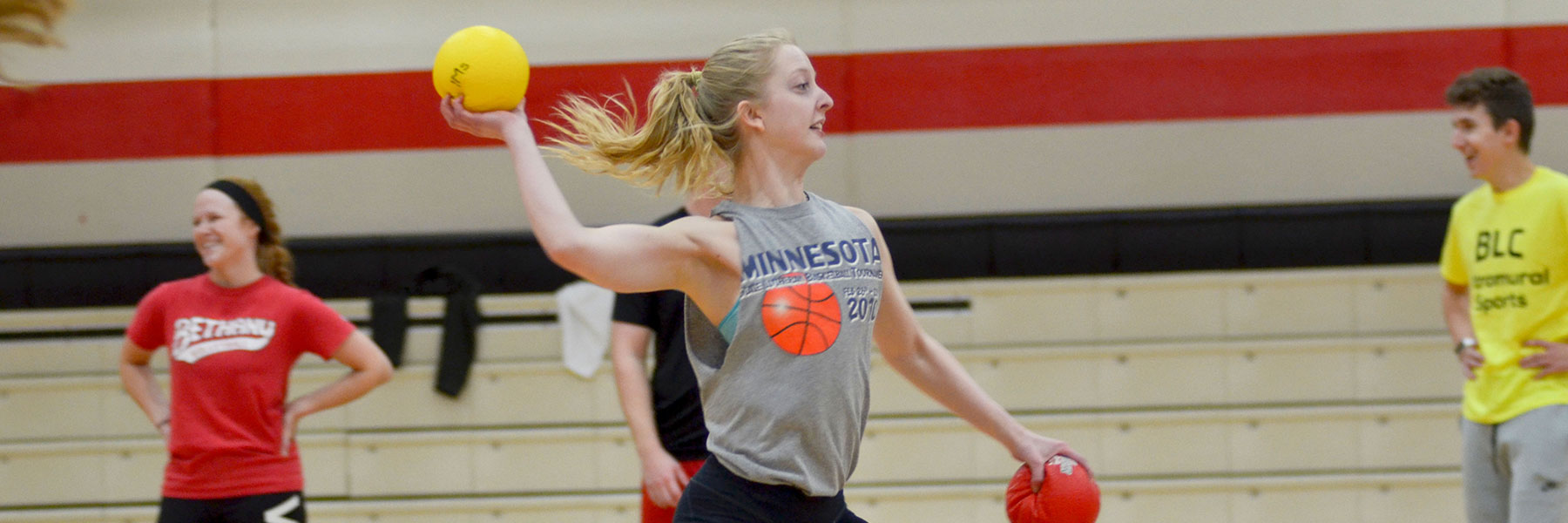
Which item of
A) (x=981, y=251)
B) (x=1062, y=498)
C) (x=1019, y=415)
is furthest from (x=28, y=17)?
(x=1019, y=415)

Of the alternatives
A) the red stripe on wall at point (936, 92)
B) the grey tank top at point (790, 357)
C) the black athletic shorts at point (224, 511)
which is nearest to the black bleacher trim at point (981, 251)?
the red stripe on wall at point (936, 92)

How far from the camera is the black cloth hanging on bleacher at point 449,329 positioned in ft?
15.3

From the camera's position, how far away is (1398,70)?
15.3ft

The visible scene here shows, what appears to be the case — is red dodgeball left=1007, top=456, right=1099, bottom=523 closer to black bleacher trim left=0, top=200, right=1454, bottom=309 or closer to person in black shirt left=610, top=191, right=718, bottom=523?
person in black shirt left=610, top=191, right=718, bottom=523

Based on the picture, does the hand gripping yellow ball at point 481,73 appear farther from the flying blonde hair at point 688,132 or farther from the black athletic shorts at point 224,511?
the black athletic shorts at point 224,511

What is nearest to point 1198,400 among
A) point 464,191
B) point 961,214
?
point 961,214

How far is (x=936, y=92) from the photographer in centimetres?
475

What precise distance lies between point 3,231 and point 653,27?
2.72m

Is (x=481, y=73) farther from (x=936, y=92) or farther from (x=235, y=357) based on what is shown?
(x=936, y=92)

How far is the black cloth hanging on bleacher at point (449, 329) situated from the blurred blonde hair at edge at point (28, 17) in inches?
121

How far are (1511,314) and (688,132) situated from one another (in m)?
2.44

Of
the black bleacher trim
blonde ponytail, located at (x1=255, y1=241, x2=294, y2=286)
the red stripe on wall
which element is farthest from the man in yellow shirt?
blonde ponytail, located at (x1=255, y1=241, x2=294, y2=286)

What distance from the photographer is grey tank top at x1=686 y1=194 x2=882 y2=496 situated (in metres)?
1.82

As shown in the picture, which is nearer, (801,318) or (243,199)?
(801,318)
